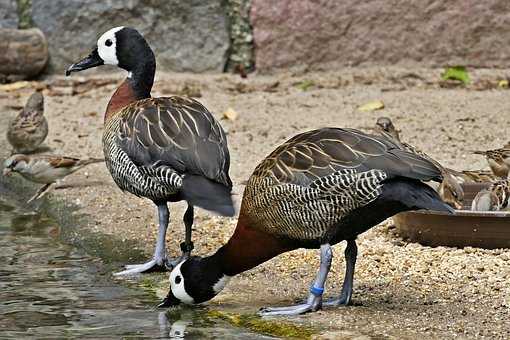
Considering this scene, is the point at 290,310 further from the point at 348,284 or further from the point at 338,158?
the point at 338,158

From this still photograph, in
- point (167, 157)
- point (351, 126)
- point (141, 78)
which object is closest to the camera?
point (167, 157)

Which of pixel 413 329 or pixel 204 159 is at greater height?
pixel 204 159

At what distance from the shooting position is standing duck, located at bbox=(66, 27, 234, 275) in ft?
20.3

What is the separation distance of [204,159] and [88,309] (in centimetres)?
99

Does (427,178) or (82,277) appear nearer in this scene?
(427,178)

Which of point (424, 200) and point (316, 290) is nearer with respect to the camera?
point (424, 200)

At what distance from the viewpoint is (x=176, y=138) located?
21.0ft

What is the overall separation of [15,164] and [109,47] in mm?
Answer: 1778

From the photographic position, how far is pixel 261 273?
21.1ft

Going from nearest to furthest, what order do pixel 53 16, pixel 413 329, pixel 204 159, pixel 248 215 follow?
pixel 413 329 → pixel 248 215 → pixel 204 159 → pixel 53 16

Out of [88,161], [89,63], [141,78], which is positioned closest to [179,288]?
[141,78]

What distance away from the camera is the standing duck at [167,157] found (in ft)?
20.3

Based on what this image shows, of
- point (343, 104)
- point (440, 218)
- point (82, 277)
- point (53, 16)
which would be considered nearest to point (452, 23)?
point (343, 104)

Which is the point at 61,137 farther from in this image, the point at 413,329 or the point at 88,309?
the point at 413,329
